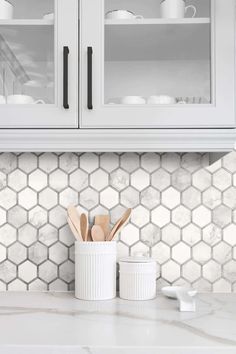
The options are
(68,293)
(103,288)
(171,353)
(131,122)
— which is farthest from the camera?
(68,293)

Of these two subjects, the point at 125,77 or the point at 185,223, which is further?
the point at 185,223

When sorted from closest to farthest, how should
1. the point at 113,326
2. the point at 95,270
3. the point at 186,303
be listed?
the point at 113,326
the point at 186,303
the point at 95,270

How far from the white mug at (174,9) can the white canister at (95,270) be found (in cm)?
78

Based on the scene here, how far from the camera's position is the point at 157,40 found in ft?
4.72

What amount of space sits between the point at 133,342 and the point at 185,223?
695mm

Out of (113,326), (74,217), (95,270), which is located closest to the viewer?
(113,326)

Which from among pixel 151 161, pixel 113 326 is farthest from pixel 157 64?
pixel 113 326

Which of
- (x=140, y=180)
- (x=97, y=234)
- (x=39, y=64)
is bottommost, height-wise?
(x=97, y=234)

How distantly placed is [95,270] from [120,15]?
33.0 inches

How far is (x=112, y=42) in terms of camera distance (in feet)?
4.63

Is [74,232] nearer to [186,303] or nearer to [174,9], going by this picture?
[186,303]

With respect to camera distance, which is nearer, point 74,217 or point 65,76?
point 65,76

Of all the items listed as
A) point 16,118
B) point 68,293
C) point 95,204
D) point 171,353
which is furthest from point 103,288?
point 16,118

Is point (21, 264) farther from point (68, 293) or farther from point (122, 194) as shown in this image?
point (122, 194)
